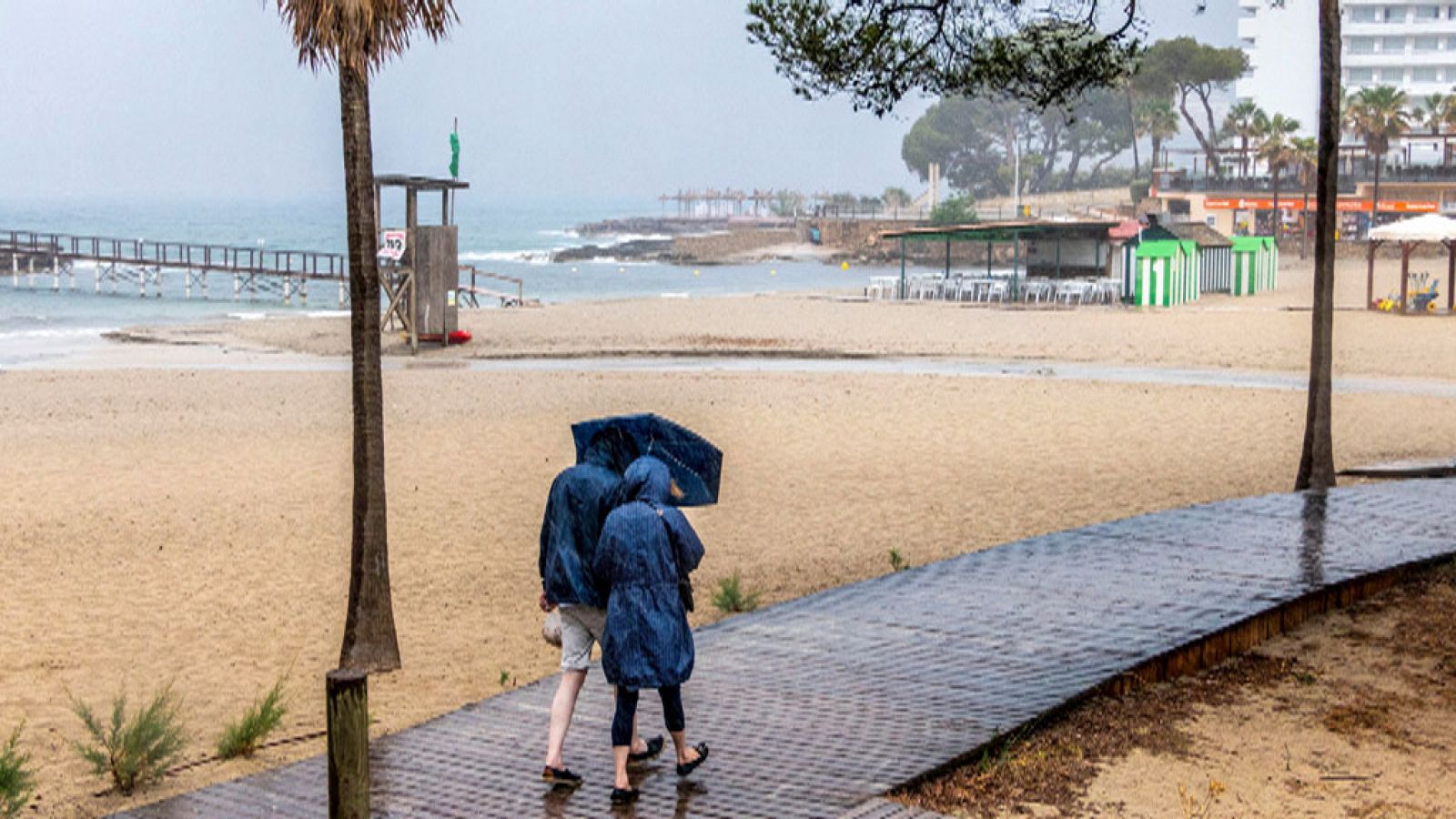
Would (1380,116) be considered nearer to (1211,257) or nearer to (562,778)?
(1211,257)

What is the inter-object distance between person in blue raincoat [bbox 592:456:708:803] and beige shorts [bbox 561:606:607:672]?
15 cm

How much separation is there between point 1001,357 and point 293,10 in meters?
21.0

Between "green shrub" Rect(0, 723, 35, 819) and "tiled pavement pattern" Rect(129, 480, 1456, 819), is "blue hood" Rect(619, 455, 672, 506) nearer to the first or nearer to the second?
"tiled pavement pattern" Rect(129, 480, 1456, 819)

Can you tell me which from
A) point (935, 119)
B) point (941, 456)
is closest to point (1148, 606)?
point (941, 456)

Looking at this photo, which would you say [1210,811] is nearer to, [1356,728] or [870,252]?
[1356,728]

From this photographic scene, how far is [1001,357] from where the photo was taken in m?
28.3

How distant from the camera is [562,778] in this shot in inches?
222

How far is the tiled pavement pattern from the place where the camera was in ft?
18.3

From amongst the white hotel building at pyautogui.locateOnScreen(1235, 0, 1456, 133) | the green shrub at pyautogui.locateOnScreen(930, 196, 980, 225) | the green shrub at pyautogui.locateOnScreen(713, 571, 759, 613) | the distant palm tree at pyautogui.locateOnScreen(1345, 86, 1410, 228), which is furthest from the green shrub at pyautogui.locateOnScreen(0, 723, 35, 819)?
the white hotel building at pyautogui.locateOnScreen(1235, 0, 1456, 133)

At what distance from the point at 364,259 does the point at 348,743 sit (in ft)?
13.5

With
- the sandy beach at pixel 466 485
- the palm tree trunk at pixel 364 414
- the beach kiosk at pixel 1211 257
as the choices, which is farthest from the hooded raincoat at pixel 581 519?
the beach kiosk at pixel 1211 257

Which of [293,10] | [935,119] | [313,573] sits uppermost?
[935,119]

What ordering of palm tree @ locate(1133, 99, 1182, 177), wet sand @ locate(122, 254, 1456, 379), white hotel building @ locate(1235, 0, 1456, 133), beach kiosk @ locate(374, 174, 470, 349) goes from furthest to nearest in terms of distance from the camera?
white hotel building @ locate(1235, 0, 1456, 133), palm tree @ locate(1133, 99, 1182, 177), beach kiosk @ locate(374, 174, 470, 349), wet sand @ locate(122, 254, 1456, 379)

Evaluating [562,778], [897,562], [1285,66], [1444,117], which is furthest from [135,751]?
[1285,66]
